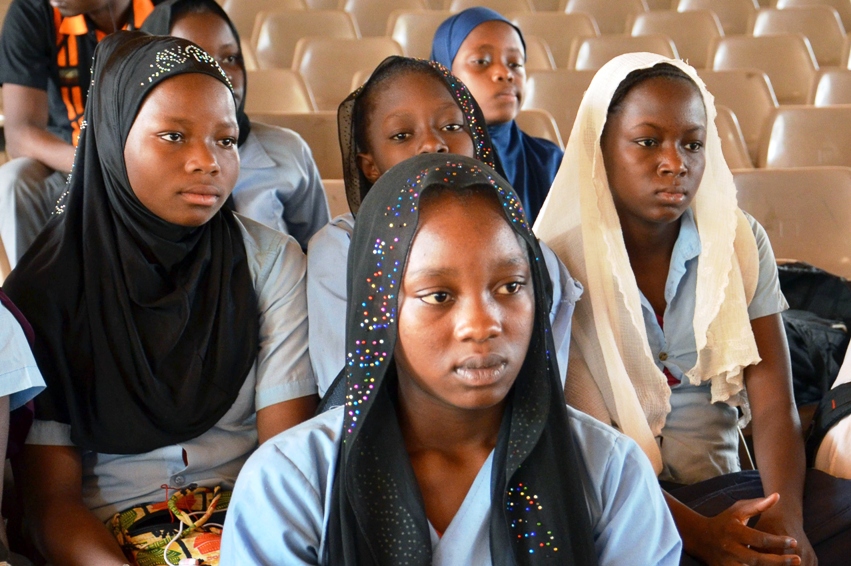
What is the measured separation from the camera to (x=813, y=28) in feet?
16.4

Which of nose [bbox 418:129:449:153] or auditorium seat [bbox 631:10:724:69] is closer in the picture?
nose [bbox 418:129:449:153]

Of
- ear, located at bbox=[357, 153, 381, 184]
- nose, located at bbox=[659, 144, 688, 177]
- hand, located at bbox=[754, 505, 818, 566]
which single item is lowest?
hand, located at bbox=[754, 505, 818, 566]

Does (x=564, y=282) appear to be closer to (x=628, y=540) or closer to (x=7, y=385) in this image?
(x=628, y=540)

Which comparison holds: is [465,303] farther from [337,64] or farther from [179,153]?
[337,64]

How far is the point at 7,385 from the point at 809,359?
1651 millimetres

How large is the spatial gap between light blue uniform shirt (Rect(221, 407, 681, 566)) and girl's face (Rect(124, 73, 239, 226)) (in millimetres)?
498

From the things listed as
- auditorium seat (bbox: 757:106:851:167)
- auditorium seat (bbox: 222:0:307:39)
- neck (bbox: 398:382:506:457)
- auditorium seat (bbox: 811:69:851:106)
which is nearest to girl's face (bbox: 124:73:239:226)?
neck (bbox: 398:382:506:457)

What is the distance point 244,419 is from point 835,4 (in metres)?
4.99

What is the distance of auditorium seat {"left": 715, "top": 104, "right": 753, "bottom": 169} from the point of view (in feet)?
11.0

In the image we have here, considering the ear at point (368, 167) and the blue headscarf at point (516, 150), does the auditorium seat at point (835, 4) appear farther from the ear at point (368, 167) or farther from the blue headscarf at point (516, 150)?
the ear at point (368, 167)

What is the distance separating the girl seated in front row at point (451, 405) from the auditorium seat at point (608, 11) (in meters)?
4.42

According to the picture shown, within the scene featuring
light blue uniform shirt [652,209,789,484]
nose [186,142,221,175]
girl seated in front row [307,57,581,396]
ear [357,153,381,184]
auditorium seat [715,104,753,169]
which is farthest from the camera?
auditorium seat [715,104,753,169]

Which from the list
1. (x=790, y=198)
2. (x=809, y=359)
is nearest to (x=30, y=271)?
(x=809, y=359)

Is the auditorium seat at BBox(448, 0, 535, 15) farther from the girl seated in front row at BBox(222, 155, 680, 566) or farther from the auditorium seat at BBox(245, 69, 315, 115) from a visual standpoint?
the girl seated in front row at BBox(222, 155, 680, 566)
